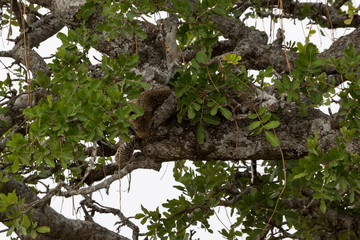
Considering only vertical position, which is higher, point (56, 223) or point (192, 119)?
point (192, 119)

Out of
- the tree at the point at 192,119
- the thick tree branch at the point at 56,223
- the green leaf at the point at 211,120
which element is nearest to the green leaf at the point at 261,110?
the tree at the point at 192,119

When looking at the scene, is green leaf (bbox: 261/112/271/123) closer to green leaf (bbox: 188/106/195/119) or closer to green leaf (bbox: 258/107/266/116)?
green leaf (bbox: 258/107/266/116)

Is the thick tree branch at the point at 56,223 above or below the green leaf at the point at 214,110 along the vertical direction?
below

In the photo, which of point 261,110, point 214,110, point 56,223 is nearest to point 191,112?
point 214,110

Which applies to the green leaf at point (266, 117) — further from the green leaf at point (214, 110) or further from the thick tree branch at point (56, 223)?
the thick tree branch at point (56, 223)

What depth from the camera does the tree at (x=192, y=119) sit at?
1.86 m

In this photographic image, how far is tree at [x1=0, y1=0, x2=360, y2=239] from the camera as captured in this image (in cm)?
186

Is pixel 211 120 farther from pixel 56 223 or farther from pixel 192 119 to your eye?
pixel 56 223

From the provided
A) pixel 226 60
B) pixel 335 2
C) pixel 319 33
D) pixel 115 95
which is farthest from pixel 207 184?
pixel 335 2

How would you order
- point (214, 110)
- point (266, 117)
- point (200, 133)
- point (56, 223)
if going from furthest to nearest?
point (56, 223) → point (200, 133) → point (214, 110) → point (266, 117)

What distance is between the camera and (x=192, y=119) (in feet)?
7.02

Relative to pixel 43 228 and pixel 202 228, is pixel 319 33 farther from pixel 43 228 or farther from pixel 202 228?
pixel 43 228

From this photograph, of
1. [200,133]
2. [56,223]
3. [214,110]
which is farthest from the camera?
[56,223]

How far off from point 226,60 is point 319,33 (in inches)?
37.7
